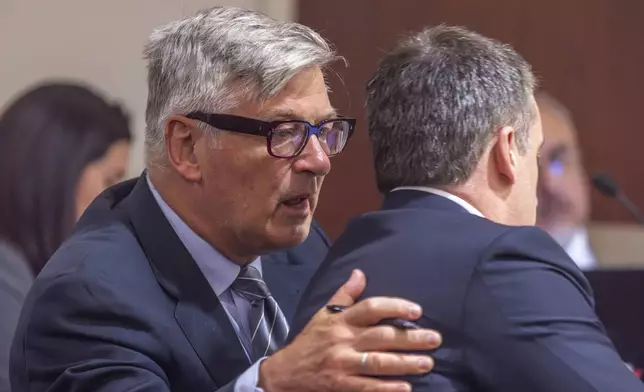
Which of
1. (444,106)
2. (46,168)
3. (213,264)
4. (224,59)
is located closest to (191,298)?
(213,264)

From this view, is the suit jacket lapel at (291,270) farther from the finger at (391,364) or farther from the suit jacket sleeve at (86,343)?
the finger at (391,364)

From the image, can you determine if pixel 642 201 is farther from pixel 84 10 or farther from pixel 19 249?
pixel 19 249

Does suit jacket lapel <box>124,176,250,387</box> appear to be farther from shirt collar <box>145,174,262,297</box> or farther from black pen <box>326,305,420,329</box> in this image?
black pen <box>326,305,420,329</box>

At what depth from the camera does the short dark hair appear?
217 centimetres

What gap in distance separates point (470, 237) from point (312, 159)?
0.27 metres

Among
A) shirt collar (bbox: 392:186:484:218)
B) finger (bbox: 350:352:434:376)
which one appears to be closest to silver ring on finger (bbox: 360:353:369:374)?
finger (bbox: 350:352:434:376)

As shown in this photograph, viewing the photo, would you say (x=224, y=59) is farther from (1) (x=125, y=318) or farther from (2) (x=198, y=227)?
(1) (x=125, y=318)

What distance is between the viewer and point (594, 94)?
356cm

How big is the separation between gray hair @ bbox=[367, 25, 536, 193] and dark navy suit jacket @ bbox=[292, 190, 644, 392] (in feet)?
0.24

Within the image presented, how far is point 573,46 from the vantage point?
3541 mm

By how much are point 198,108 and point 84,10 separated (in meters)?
2.17

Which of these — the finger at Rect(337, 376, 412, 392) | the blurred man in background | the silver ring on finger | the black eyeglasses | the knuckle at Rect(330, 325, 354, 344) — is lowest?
the blurred man in background

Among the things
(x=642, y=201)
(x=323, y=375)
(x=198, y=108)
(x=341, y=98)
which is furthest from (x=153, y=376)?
(x=642, y=201)

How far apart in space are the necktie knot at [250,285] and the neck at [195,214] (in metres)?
0.05
